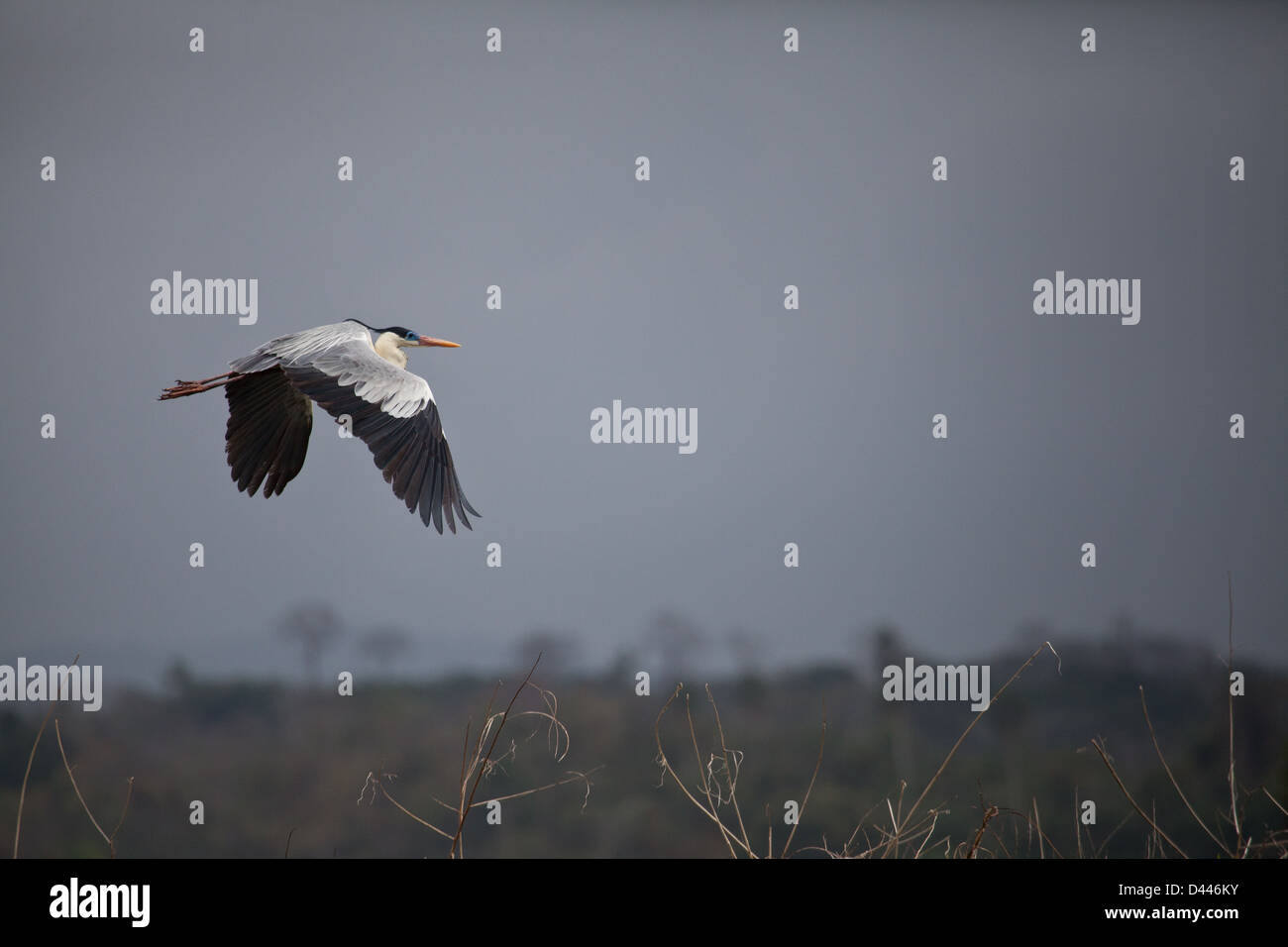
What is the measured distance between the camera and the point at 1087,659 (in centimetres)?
1855

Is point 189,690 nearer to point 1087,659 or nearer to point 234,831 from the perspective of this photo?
point 234,831

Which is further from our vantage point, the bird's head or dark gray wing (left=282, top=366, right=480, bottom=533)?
the bird's head

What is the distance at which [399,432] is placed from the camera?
416cm

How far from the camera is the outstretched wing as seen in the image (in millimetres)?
4027

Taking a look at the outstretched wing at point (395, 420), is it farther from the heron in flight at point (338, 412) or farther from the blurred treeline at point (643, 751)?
→ the blurred treeline at point (643, 751)

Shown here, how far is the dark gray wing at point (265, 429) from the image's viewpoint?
4914 millimetres

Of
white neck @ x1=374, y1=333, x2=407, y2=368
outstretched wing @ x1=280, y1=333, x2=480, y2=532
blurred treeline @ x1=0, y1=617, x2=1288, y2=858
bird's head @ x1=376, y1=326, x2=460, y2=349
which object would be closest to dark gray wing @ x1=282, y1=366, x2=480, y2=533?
outstretched wing @ x1=280, y1=333, x2=480, y2=532

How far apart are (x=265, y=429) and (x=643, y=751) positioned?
13001mm

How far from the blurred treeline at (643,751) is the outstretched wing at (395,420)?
1286 cm

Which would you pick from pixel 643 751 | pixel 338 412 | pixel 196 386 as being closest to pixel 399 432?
pixel 338 412

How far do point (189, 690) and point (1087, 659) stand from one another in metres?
14.6

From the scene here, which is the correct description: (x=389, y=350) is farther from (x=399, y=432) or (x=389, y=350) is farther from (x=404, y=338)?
(x=399, y=432)

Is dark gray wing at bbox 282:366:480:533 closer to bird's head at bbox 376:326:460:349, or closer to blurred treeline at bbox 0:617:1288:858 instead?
bird's head at bbox 376:326:460:349

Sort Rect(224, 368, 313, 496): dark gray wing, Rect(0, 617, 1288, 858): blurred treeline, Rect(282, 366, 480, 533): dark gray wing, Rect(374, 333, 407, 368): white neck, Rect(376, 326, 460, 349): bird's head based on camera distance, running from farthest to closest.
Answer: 1. Rect(0, 617, 1288, 858): blurred treeline
2. Rect(376, 326, 460, 349): bird's head
3. Rect(374, 333, 407, 368): white neck
4. Rect(224, 368, 313, 496): dark gray wing
5. Rect(282, 366, 480, 533): dark gray wing
